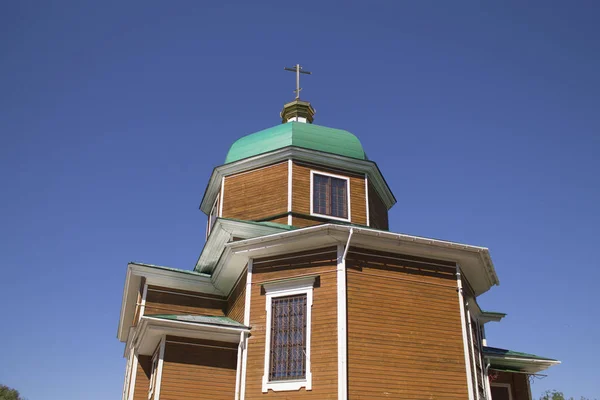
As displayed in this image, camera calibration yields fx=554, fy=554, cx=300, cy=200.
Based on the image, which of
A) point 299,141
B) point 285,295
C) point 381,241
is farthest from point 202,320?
point 299,141

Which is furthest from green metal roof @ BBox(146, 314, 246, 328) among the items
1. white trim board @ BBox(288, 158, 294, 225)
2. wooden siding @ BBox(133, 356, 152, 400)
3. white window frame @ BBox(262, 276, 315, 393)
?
white trim board @ BBox(288, 158, 294, 225)

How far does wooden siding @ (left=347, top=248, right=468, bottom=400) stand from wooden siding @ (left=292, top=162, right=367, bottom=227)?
13.1ft

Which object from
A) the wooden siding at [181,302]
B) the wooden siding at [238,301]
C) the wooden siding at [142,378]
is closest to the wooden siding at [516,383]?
the wooden siding at [238,301]

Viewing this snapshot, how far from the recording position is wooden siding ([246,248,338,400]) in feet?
41.8

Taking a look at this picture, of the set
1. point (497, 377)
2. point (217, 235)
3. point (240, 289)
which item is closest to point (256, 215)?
point (217, 235)

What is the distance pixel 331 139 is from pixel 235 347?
8.60 meters

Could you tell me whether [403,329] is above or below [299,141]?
below

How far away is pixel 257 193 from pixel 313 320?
6335mm

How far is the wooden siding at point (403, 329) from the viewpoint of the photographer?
12.8 meters

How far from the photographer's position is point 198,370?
46.2ft

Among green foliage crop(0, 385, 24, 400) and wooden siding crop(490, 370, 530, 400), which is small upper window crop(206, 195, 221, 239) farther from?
green foliage crop(0, 385, 24, 400)

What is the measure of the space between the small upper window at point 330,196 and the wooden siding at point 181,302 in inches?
170

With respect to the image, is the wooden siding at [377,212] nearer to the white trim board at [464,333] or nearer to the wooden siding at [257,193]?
the wooden siding at [257,193]

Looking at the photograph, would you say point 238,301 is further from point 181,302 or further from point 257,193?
point 257,193
